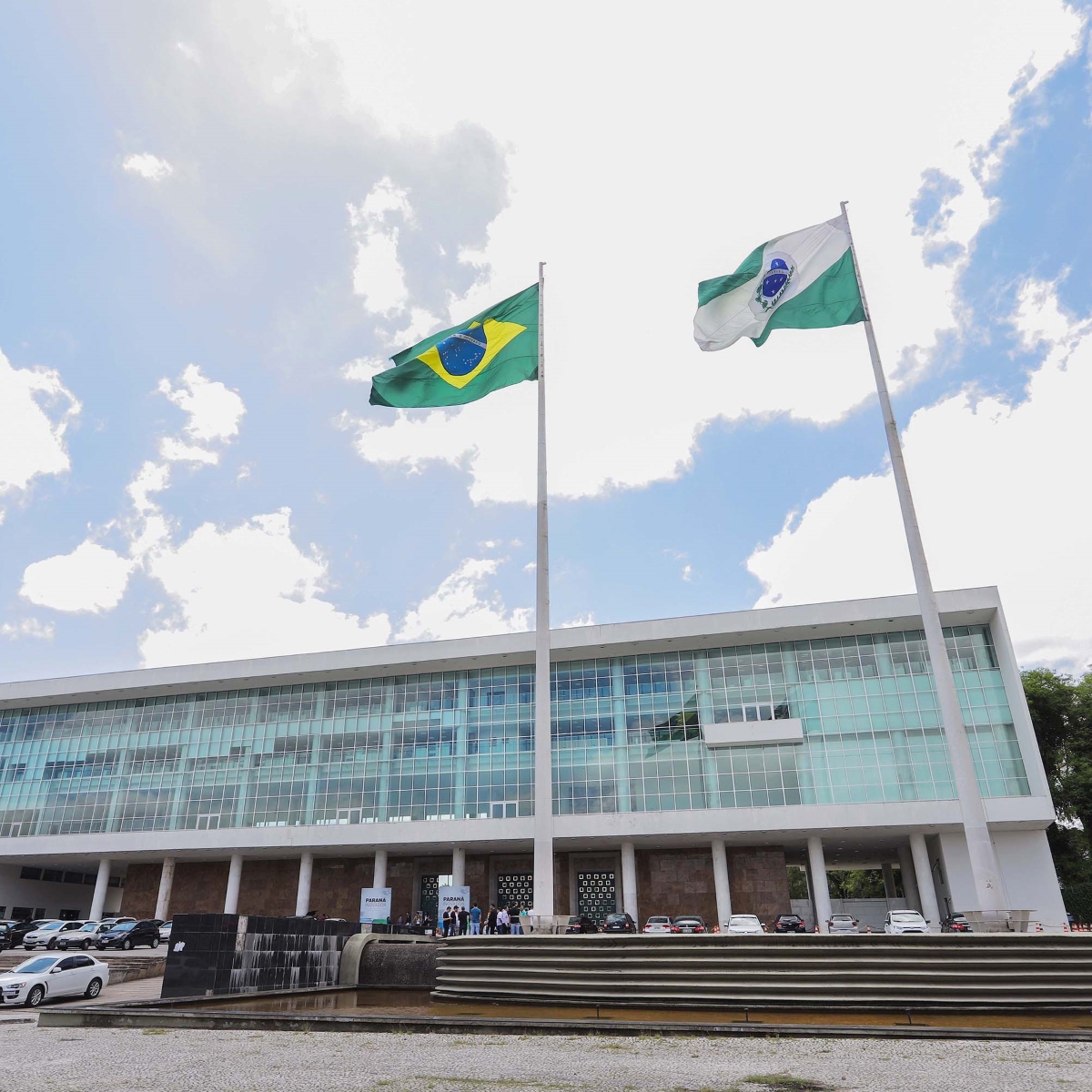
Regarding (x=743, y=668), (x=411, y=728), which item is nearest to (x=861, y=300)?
(x=743, y=668)

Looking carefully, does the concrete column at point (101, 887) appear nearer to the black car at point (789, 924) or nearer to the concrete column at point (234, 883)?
the concrete column at point (234, 883)

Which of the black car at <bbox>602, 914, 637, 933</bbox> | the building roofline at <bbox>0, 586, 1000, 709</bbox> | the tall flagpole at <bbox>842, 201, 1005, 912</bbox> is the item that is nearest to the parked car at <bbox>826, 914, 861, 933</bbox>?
the black car at <bbox>602, 914, 637, 933</bbox>

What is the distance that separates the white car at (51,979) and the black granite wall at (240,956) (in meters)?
4.84

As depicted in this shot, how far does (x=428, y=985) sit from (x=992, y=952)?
12.5m

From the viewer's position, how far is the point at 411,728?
1884 inches

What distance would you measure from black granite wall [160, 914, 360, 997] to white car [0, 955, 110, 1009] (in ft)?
15.9

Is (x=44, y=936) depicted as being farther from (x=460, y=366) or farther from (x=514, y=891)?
(x=460, y=366)

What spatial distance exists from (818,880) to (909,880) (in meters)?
8.67

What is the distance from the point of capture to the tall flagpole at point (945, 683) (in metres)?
18.1

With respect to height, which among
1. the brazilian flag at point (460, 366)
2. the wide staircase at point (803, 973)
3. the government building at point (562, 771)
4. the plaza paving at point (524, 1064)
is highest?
the brazilian flag at point (460, 366)

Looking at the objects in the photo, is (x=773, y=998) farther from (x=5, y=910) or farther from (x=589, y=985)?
(x=5, y=910)

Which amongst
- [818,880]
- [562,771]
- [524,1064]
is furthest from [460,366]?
[818,880]

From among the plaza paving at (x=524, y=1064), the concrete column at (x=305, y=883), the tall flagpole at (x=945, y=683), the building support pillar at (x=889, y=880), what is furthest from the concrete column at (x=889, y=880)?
the plaza paving at (x=524, y=1064)

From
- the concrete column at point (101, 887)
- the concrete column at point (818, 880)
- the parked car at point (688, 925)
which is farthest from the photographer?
the concrete column at point (101, 887)
